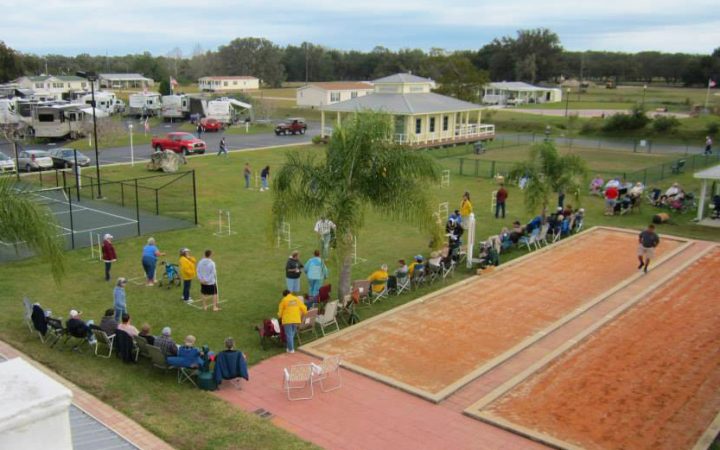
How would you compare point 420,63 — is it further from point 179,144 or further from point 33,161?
point 33,161

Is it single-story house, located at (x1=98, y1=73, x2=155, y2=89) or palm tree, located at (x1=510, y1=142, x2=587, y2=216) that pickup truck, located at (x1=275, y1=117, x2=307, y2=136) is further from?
single-story house, located at (x1=98, y1=73, x2=155, y2=89)

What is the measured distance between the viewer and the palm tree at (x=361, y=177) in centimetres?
1484

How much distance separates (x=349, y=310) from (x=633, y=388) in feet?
19.9

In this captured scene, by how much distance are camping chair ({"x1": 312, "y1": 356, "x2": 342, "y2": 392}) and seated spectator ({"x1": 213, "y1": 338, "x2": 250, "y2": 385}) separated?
49.1 inches

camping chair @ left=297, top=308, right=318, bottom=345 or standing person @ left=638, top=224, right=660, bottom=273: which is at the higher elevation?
standing person @ left=638, top=224, right=660, bottom=273

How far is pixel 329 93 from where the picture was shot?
79.2 metres

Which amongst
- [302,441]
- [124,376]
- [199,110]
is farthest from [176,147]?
[302,441]

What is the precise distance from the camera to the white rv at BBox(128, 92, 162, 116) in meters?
70.7

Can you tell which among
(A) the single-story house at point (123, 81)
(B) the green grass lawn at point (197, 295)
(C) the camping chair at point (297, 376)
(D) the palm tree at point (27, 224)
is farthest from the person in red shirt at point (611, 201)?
(A) the single-story house at point (123, 81)

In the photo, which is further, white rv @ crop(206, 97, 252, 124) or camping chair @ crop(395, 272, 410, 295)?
white rv @ crop(206, 97, 252, 124)

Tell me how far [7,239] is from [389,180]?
8289 millimetres

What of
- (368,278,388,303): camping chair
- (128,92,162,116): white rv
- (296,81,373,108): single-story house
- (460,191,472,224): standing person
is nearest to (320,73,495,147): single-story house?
(460,191,472,224): standing person

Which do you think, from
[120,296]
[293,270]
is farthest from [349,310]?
[120,296]

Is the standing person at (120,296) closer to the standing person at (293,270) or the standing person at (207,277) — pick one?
the standing person at (207,277)
